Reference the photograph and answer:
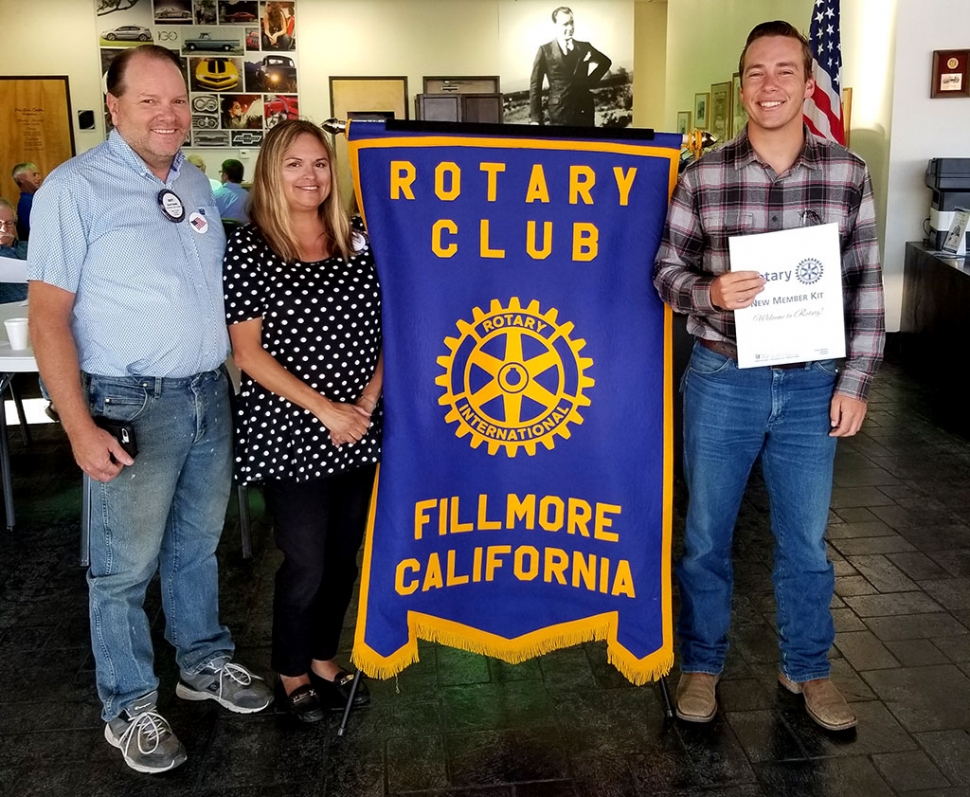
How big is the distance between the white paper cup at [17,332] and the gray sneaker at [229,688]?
5.23 feet

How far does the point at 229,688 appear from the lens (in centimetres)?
270

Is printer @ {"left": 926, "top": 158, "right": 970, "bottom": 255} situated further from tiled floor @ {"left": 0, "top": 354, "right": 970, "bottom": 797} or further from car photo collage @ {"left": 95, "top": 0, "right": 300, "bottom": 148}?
car photo collage @ {"left": 95, "top": 0, "right": 300, "bottom": 148}

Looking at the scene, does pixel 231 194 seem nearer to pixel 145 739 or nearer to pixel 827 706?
pixel 145 739

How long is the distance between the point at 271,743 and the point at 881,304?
189cm

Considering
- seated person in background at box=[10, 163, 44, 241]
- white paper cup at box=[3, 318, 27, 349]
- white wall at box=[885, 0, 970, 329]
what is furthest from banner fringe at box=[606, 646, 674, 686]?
seated person in background at box=[10, 163, 44, 241]

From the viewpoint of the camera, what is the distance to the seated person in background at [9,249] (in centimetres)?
500

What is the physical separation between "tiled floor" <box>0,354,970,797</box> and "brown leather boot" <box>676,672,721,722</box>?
0.05 m

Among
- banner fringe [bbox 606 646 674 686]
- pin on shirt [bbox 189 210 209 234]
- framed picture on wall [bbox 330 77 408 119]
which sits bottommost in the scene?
banner fringe [bbox 606 646 674 686]

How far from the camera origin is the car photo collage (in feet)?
38.8

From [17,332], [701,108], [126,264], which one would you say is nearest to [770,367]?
[126,264]

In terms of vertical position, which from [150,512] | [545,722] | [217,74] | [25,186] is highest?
[217,74]

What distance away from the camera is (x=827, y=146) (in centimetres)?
232

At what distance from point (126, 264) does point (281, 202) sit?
0.38 m

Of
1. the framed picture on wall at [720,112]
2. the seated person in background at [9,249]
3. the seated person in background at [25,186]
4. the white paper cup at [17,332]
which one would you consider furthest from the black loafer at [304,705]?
the framed picture on wall at [720,112]
